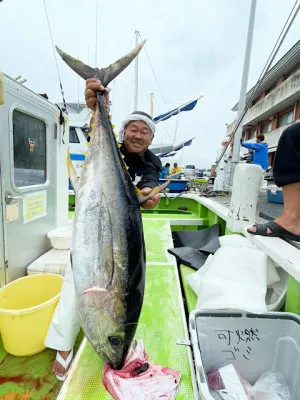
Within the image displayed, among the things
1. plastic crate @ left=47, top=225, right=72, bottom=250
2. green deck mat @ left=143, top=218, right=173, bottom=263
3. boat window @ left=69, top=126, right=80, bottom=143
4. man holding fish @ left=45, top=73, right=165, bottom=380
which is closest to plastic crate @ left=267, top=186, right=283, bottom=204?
green deck mat @ left=143, top=218, right=173, bottom=263

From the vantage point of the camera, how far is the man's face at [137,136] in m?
1.87

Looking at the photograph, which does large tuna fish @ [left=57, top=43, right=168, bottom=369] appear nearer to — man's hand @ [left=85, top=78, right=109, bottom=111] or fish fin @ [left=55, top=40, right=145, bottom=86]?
man's hand @ [left=85, top=78, right=109, bottom=111]

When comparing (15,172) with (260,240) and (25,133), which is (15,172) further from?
(260,240)

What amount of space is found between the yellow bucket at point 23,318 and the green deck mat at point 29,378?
6cm

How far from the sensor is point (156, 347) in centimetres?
156

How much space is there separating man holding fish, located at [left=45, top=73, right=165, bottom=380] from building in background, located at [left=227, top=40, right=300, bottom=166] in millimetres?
13556

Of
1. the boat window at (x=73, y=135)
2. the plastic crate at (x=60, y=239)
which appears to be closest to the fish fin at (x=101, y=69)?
the plastic crate at (x=60, y=239)

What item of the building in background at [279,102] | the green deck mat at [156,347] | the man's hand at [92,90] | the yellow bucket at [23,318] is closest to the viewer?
the green deck mat at [156,347]

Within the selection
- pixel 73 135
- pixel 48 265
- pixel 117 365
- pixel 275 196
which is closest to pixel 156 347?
pixel 117 365

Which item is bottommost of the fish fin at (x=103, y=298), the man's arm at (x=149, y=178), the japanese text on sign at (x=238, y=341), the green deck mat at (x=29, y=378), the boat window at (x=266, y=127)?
the green deck mat at (x=29, y=378)

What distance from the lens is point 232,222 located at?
8.91ft

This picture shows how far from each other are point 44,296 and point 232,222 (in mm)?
2166

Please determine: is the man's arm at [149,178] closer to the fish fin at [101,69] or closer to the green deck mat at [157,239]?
the fish fin at [101,69]

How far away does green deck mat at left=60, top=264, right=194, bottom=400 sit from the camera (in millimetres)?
1248
